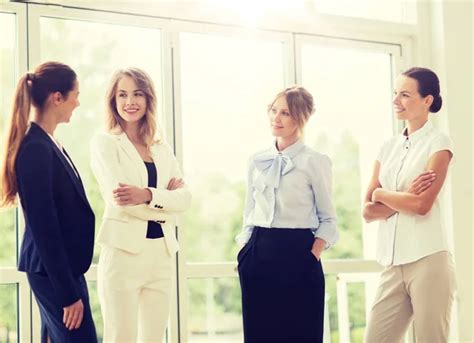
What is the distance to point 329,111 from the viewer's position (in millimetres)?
4480

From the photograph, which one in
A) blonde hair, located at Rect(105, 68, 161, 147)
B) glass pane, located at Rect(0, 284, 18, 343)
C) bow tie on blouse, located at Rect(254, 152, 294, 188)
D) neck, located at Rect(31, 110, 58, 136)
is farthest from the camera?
glass pane, located at Rect(0, 284, 18, 343)

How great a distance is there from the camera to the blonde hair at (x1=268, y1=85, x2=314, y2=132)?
3.09 m

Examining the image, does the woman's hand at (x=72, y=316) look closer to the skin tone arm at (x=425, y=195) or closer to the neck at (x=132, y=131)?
the neck at (x=132, y=131)

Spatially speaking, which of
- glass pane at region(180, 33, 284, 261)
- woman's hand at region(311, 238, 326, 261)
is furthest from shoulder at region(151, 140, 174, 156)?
glass pane at region(180, 33, 284, 261)

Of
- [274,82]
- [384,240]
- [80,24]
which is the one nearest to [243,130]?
[274,82]

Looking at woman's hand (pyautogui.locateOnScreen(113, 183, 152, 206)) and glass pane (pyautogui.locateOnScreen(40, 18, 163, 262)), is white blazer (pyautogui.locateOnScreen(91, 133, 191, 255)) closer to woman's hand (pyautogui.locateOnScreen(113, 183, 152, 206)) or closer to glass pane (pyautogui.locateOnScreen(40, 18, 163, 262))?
woman's hand (pyautogui.locateOnScreen(113, 183, 152, 206))

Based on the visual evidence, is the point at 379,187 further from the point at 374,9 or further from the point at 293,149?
the point at 374,9

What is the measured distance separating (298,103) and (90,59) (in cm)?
126

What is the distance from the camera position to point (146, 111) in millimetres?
2971

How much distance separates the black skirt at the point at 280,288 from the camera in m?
2.99

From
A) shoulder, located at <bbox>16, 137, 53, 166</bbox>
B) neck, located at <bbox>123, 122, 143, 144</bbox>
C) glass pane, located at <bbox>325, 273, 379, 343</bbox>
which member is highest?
neck, located at <bbox>123, 122, 143, 144</bbox>

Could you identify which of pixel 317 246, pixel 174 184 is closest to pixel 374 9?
pixel 317 246

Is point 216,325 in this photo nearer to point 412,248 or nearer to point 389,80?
point 412,248

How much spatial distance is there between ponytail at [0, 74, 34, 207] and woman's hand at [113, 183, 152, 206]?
0.43 m
